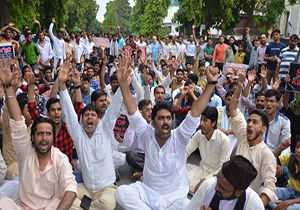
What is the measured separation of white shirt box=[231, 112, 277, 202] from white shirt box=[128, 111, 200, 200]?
773mm

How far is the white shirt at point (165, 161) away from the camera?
11.2 feet

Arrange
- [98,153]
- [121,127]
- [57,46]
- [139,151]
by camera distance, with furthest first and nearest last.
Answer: [57,46] → [121,127] → [139,151] → [98,153]

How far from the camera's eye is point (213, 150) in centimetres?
425

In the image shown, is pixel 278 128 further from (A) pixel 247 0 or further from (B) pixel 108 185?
(A) pixel 247 0

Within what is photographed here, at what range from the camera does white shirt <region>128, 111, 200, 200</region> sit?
3412 millimetres

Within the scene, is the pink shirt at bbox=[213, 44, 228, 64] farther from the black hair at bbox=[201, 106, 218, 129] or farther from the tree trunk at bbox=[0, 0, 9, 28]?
the tree trunk at bbox=[0, 0, 9, 28]

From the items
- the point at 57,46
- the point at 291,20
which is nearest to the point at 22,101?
the point at 57,46

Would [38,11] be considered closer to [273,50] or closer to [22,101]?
[273,50]

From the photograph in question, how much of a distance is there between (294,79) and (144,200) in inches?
122

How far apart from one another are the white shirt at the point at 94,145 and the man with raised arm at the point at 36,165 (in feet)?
1.78

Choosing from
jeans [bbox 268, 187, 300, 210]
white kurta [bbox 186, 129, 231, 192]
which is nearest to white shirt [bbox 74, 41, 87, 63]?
white kurta [bbox 186, 129, 231, 192]

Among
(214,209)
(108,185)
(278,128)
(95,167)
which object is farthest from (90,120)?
(278,128)

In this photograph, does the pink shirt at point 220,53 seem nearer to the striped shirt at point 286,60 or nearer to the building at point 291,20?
the striped shirt at point 286,60

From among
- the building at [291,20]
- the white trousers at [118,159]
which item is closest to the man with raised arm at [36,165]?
the white trousers at [118,159]
